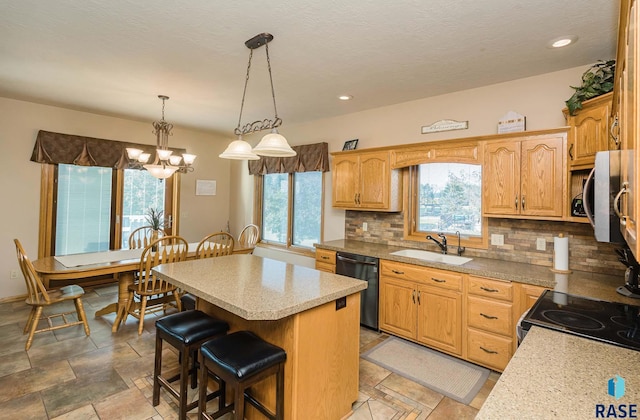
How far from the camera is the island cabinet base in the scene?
176 centimetres

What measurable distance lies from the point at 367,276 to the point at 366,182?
1151 millimetres

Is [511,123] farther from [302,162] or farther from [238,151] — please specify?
[302,162]

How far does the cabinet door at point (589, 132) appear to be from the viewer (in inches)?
85.4

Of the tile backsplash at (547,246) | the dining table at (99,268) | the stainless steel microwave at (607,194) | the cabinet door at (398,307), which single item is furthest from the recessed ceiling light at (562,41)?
the dining table at (99,268)

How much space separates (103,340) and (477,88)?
182 inches

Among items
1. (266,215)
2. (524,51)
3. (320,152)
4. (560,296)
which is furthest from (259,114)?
(560,296)

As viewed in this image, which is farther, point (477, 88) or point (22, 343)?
point (477, 88)

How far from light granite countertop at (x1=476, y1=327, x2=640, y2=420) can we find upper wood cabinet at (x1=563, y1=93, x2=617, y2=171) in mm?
1527

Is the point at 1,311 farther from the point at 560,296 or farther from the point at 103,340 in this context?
the point at 560,296

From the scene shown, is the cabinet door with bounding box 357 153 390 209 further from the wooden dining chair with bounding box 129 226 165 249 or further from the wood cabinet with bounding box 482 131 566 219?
the wooden dining chair with bounding box 129 226 165 249

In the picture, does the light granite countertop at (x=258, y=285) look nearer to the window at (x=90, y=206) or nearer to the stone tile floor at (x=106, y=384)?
the stone tile floor at (x=106, y=384)

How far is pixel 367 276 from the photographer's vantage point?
340cm

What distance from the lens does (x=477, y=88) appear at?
10.8 ft

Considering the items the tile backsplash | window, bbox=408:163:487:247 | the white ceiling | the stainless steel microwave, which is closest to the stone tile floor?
the tile backsplash
